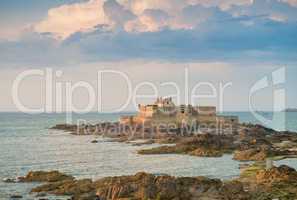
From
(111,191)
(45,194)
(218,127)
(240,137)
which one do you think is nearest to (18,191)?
(45,194)

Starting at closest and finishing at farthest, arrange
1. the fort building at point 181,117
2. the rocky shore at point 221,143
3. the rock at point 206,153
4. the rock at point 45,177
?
the rock at point 45,177, the rocky shore at point 221,143, the rock at point 206,153, the fort building at point 181,117

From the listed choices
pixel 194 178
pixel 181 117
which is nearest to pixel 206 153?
pixel 194 178

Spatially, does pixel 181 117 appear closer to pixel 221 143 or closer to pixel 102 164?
pixel 221 143

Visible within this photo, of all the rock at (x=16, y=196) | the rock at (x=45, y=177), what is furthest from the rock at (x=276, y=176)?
the rock at (x=16, y=196)

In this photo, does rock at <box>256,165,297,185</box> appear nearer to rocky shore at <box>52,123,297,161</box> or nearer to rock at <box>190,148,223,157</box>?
rocky shore at <box>52,123,297,161</box>

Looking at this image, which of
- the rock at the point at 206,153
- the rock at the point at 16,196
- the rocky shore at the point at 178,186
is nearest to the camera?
the rocky shore at the point at 178,186

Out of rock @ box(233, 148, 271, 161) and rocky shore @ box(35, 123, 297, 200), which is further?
rock @ box(233, 148, 271, 161)

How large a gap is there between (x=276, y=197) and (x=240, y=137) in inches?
1581

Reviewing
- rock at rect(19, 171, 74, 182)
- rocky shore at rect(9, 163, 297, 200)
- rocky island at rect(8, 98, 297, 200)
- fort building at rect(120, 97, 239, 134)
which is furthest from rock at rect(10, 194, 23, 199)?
fort building at rect(120, 97, 239, 134)

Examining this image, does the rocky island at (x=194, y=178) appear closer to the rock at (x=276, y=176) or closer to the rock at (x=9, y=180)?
the rock at (x=276, y=176)

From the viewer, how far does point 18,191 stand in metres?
31.5

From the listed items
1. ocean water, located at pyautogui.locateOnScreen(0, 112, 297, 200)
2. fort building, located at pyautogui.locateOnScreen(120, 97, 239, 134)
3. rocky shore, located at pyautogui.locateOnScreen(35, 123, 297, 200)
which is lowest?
ocean water, located at pyautogui.locateOnScreen(0, 112, 297, 200)

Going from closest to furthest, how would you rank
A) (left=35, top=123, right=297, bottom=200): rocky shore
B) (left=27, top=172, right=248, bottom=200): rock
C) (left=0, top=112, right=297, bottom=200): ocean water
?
(left=27, top=172, right=248, bottom=200): rock → (left=35, top=123, right=297, bottom=200): rocky shore → (left=0, top=112, right=297, bottom=200): ocean water

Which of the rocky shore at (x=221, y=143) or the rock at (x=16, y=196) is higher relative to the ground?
the rocky shore at (x=221, y=143)
